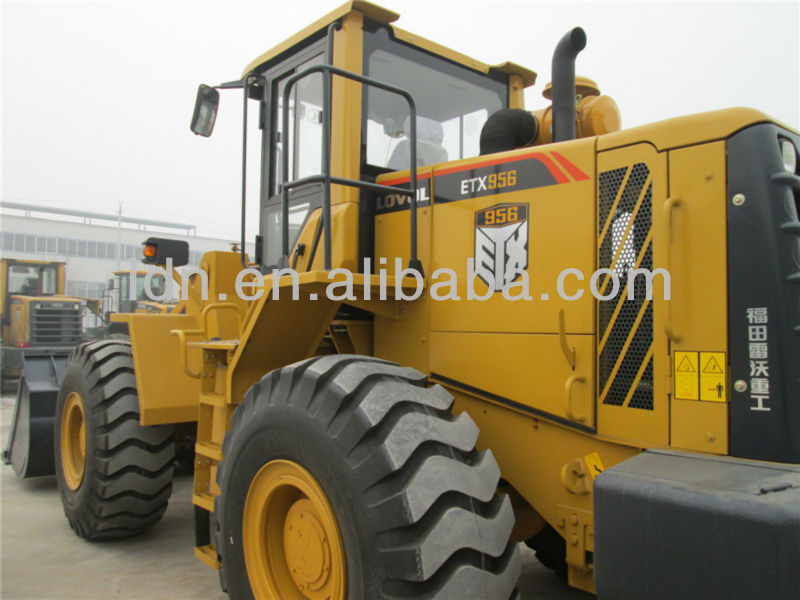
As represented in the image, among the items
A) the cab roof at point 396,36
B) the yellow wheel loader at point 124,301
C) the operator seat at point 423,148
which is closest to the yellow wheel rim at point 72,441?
the cab roof at point 396,36

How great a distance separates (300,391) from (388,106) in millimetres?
1924

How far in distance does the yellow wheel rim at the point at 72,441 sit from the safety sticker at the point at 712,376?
475 cm

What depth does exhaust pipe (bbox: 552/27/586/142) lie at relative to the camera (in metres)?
3.30

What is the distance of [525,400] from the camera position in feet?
9.87

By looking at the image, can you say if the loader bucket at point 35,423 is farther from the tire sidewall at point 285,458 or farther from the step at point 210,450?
the tire sidewall at point 285,458

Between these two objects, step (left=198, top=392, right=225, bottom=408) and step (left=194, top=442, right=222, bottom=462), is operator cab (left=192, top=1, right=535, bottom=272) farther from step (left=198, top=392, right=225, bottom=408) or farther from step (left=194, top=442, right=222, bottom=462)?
step (left=194, top=442, right=222, bottom=462)

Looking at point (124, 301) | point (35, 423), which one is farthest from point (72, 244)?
point (35, 423)

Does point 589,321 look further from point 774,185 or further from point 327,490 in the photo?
point 327,490

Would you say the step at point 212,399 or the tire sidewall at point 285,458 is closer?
the tire sidewall at point 285,458

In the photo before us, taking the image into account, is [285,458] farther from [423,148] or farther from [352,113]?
[423,148]

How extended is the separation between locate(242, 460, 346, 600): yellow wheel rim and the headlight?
2.17m

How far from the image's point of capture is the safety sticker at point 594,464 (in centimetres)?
277

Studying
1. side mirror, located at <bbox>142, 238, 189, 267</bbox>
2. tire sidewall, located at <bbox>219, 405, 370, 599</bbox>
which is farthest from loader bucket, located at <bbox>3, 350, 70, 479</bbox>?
tire sidewall, located at <bbox>219, 405, 370, 599</bbox>

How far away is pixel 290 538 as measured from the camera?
2.91 m
